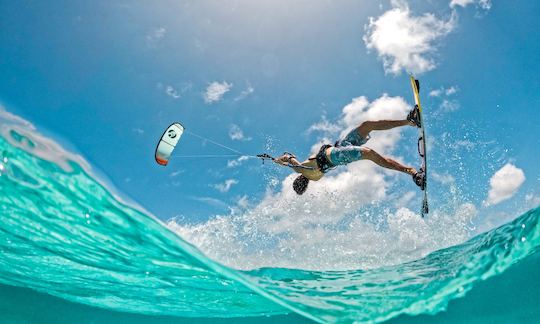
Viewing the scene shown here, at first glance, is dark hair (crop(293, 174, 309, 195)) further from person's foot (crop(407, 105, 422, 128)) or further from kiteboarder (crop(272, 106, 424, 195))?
person's foot (crop(407, 105, 422, 128))

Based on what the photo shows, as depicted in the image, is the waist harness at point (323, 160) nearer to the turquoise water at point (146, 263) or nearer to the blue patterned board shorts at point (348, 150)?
the blue patterned board shorts at point (348, 150)

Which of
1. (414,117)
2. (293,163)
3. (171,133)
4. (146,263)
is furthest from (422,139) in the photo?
(146,263)

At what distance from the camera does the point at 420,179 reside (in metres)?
6.61

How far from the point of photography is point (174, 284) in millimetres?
13758

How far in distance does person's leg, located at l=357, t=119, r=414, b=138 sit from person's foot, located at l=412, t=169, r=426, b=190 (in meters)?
1.30

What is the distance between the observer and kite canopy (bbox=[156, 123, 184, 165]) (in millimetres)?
9016

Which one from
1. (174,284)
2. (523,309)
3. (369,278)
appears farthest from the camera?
(523,309)

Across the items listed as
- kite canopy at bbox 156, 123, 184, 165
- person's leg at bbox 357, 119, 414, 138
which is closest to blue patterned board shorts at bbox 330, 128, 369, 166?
person's leg at bbox 357, 119, 414, 138

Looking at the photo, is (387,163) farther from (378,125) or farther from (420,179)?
(378,125)

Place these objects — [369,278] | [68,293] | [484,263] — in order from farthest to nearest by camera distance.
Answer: [68,293] < [369,278] < [484,263]

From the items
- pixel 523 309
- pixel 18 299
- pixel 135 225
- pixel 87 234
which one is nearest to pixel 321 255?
pixel 135 225

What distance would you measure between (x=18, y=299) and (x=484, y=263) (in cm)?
2331

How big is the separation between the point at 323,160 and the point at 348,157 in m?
0.84

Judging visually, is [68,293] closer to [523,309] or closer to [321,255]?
[321,255]
